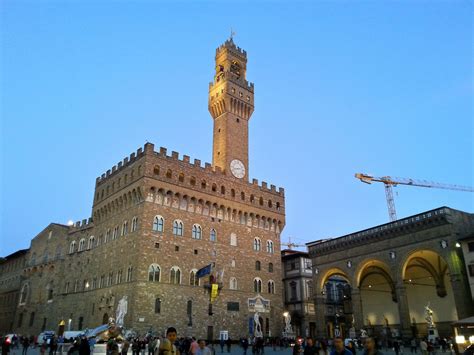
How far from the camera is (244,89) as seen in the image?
1881 inches

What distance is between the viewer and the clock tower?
4372cm

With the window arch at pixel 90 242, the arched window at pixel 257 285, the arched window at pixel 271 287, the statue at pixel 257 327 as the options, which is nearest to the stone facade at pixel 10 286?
the window arch at pixel 90 242

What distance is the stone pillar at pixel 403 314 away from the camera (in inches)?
1210

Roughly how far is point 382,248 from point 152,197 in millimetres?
20674

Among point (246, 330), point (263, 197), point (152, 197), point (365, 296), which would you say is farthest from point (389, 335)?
point (152, 197)

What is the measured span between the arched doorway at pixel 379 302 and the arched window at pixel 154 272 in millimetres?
18901

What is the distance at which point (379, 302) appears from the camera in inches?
1609

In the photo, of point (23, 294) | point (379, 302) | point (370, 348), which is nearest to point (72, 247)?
point (23, 294)

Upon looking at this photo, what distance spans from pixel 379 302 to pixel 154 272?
23.5 meters

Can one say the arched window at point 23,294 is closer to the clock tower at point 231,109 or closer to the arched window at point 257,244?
the clock tower at point 231,109

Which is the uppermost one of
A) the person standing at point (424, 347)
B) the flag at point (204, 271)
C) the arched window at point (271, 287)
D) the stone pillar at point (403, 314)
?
the flag at point (204, 271)

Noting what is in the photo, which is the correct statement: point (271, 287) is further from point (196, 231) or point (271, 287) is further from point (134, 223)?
point (134, 223)

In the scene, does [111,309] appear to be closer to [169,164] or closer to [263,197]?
[169,164]

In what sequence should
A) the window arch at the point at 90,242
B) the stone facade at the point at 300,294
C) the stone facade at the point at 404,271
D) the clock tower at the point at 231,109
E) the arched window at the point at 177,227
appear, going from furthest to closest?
1. the stone facade at the point at 300,294
2. the clock tower at the point at 231,109
3. the window arch at the point at 90,242
4. the arched window at the point at 177,227
5. the stone facade at the point at 404,271
